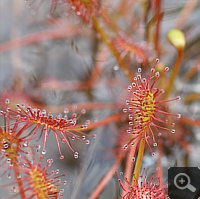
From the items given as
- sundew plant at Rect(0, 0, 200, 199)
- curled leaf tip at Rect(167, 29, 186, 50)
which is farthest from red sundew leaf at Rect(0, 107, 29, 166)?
curled leaf tip at Rect(167, 29, 186, 50)

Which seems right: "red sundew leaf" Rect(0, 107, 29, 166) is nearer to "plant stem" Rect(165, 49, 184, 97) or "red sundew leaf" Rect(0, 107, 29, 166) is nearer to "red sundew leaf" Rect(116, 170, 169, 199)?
"red sundew leaf" Rect(116, 170, 169, 199)

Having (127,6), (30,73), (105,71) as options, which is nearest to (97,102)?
(105,71)

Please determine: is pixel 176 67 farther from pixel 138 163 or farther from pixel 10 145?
pixel 10 145

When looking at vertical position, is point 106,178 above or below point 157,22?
below

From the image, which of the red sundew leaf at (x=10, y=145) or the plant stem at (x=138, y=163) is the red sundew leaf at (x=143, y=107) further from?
the red sundew leaf at (x=10, y=145)

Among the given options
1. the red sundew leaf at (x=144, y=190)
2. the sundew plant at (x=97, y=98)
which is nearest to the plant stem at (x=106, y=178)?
the sundew plant at (x=97, y=98)

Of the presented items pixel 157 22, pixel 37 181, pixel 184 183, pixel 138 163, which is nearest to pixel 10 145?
pixel 37 181

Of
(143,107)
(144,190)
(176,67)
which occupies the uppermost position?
(176,67)

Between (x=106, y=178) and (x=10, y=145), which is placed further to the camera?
(x=106, y=178)
